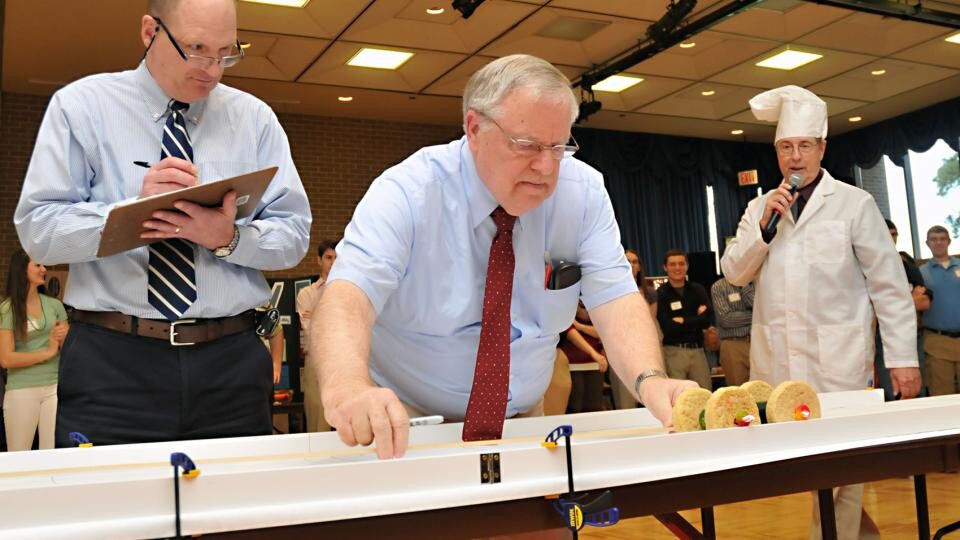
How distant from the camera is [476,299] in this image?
1.75 meters

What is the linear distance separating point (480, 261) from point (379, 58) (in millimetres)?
6310

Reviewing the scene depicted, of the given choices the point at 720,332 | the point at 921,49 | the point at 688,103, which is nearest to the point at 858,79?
the point at 921,49

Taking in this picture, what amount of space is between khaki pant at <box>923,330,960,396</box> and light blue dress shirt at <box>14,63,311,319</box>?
5.65 metres

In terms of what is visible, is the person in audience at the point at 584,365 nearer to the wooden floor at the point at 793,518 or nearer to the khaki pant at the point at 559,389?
the khaki pant at the point at 559,389

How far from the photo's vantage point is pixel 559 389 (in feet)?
19.1

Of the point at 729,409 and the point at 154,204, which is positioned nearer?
the point at 729,409

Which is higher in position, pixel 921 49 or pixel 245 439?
pixel 921 49

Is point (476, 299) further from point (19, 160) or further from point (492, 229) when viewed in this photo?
point (19, 160)

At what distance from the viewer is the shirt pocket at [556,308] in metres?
1.82

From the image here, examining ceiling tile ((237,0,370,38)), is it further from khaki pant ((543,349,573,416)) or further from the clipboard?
the clipboard

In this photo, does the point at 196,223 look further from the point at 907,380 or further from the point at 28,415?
the point at 28,415

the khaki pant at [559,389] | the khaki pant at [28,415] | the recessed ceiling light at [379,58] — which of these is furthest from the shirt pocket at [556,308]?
the recessed ceiling light at [379,58]

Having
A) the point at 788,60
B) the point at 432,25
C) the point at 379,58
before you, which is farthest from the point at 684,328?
the point at 379,58

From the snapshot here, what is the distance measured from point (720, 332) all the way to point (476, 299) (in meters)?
5.69
